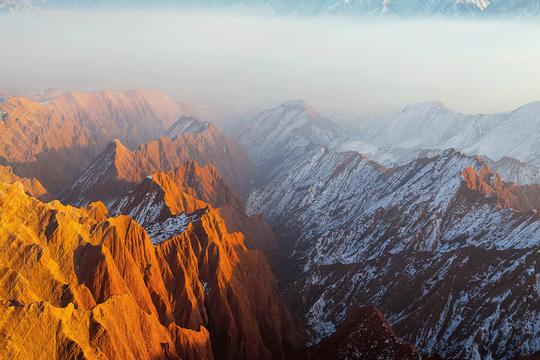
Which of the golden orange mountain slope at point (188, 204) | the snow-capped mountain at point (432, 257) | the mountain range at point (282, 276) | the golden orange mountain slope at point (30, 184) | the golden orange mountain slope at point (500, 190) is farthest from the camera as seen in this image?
the golden orange mountain slope at point (30, 184)

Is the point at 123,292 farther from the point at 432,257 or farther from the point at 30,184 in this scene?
the point at 30,184

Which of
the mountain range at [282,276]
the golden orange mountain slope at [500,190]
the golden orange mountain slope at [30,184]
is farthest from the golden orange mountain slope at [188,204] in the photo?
the golden orange mountain slope at [500,190]

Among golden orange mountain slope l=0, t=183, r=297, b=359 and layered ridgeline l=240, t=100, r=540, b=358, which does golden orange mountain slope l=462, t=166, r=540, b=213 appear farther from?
golden orange mountain slope l=0, t=183, r=297, b=359

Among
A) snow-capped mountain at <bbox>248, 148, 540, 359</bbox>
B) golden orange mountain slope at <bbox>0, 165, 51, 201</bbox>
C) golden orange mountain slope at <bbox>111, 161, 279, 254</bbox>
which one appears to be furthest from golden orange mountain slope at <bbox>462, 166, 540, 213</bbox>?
golden orange mountain slope at <bbox>0, 165, 51, 201</bbox>

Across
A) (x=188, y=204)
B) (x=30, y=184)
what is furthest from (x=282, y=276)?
(x=30, y=184)

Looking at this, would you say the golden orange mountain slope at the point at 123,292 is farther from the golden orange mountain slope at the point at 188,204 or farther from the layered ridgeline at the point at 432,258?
the layered ridgeline at the point at 432,258
